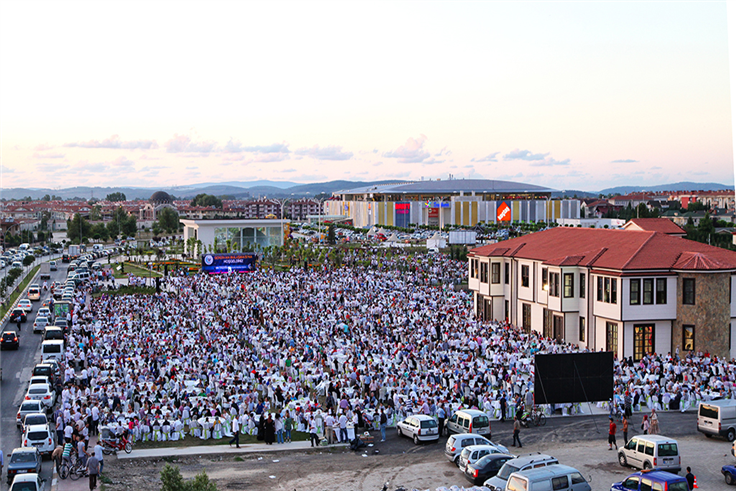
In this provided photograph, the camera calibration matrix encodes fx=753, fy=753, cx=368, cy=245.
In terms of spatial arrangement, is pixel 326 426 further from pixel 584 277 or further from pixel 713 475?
pixel 584 277

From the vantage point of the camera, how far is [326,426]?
2356cm

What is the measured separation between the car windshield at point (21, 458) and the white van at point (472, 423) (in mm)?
12170

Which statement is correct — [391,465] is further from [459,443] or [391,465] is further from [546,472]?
[546,472]

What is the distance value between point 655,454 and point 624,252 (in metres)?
18.7

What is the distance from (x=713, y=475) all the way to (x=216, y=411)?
48.8 feet

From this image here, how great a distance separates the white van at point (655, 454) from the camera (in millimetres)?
19828

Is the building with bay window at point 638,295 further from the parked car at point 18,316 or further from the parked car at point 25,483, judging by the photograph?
the parked car at point 18,316

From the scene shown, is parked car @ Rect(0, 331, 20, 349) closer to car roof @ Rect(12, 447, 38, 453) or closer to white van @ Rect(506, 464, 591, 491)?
car roof @ Rect(12, 447, 38, 453)

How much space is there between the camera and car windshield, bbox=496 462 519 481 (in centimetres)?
1827

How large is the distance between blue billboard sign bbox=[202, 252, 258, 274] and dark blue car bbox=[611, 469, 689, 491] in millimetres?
49487

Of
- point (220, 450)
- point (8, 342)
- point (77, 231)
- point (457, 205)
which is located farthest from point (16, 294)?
point (457, 205)

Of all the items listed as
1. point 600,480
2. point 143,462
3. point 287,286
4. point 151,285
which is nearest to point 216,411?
point 143,462

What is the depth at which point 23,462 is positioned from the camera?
1930 centimetres

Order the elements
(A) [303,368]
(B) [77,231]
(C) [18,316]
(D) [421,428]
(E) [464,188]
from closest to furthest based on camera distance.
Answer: (D) [421,428] → (A) [303,368] → (C) [18,316] → (B) [77,231] → (E) [464,188]
